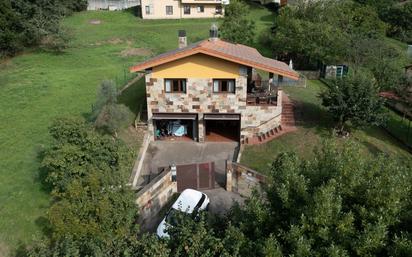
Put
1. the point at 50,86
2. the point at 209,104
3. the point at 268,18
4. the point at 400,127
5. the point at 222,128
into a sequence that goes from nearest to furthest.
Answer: the point at 209,104, the point at 222,128, the point at 400,127, the point at 50,86, the point at 268,18

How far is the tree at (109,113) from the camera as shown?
86.0 ft

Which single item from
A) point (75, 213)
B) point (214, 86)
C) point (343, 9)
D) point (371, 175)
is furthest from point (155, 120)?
point (343, 9)

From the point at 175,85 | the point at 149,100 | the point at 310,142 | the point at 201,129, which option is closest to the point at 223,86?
the point at 175,85

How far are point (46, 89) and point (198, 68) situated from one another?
18103 mm

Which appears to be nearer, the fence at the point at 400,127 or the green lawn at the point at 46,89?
the green lawn at the point at 46,89

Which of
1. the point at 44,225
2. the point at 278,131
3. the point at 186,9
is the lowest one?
the point at 44,225

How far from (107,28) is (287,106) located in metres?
36.8

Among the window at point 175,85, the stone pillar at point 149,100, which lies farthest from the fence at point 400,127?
the stone pillar at point 149,100

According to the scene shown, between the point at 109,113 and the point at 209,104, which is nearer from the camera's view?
the point at 109,113

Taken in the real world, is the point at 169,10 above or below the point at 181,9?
below

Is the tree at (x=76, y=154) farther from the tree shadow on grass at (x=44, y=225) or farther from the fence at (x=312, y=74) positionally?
the fence at (x=312, y=74)

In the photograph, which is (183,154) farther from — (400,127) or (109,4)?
(109,4)

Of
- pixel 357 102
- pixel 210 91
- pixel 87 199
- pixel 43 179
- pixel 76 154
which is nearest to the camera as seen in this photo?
pixel 87 199

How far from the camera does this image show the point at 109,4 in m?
70.1
